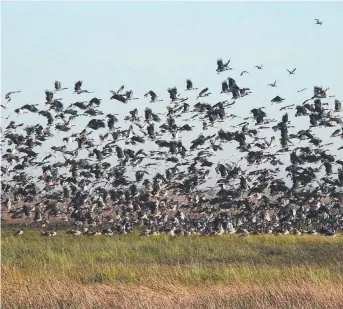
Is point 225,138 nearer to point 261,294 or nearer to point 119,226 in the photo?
point 119,226

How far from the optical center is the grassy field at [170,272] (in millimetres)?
14070

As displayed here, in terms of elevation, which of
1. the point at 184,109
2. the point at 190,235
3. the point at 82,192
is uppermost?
the point at 184,109

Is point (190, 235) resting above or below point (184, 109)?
below

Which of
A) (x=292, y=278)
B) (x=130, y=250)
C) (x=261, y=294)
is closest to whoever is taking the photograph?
(x=261, y=294)

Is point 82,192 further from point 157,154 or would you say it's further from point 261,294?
point 261,294

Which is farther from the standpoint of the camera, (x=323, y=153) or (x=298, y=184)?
(x=298, y=184)

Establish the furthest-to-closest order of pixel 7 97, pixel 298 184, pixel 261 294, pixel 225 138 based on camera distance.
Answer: pixel 298 184 → pixel 225 138 → pixel 7 97 → pixel 261 294

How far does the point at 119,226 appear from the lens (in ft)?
108

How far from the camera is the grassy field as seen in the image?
554 inches

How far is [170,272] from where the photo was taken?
18.8 metres

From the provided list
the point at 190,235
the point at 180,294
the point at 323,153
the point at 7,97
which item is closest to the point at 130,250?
the point at 190,235

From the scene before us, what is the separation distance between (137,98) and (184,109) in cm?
226

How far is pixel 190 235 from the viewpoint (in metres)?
31.4

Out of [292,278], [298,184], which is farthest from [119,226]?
[292,278]
